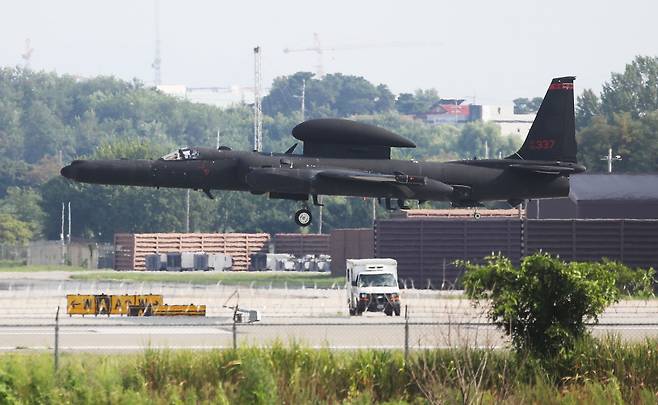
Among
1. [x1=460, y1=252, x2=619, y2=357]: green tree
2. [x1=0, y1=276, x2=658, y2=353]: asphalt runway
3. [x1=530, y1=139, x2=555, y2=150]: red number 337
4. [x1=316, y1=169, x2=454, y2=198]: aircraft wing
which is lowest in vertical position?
[x1=0, y1=276, x2=658, y2=353]: asphalt runway

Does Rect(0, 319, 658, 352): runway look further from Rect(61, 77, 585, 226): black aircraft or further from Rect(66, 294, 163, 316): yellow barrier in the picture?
Rect(61, 77, 585, 226): black aircraft

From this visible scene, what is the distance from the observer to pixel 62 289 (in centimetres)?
7494

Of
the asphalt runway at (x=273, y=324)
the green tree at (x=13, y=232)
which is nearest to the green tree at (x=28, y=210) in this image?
the green tree at (x=13, y=232)

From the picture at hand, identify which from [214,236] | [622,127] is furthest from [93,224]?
[622,127]

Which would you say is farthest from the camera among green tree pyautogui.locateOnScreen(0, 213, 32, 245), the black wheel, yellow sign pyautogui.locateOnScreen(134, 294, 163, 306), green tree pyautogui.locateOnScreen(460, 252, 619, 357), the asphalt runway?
green tree pyautogui.locateOnScreen(0, 213, 32, 245)

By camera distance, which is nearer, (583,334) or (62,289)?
(583,334)

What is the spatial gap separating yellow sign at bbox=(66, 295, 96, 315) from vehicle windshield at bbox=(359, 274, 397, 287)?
31.8ft

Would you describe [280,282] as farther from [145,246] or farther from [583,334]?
[583,334]

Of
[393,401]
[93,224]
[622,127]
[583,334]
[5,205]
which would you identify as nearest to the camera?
[393,401]

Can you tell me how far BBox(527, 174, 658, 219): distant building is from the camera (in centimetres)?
7844

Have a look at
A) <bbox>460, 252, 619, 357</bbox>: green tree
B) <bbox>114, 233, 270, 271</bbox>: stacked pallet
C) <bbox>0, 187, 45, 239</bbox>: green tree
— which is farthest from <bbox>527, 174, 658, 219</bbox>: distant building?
<bbox>0, 187, 45, 239</bbox>: green tree

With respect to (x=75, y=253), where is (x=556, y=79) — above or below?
above

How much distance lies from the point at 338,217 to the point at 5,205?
5355 centimetres

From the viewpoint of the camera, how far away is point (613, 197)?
79.6m
